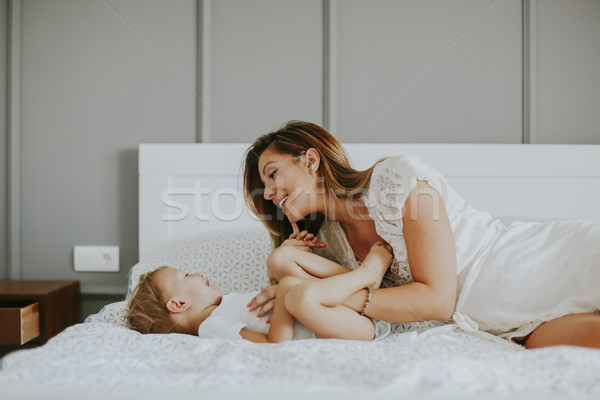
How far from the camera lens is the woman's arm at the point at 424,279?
1.00 meters

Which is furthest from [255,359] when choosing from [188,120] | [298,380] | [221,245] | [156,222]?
[188,120]

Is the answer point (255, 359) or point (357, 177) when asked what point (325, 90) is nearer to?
point (357, 177)

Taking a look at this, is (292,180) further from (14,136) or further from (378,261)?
(14,136)

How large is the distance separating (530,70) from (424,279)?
1346 millimetres

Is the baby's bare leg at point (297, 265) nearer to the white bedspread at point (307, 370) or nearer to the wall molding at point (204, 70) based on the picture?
the white bedspread at point (307, 370)

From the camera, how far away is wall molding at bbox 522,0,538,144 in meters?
1.84

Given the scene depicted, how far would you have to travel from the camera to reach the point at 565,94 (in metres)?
1.88

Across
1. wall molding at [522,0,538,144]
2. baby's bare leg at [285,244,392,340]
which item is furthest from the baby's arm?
wall molding at [522,0,538,144]

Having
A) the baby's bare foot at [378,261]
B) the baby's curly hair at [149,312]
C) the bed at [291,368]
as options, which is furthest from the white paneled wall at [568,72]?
the baby's curly hair at [149,312]

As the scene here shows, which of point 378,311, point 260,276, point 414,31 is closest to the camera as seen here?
point 378,311

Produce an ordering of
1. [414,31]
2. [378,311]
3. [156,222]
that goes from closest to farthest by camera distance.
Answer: [378,311]
[156,222]
[414,31]

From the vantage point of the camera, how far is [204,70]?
1.83 meters

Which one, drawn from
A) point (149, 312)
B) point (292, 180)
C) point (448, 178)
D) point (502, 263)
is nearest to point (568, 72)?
point (448, 178)

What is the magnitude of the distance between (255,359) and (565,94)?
6.20 feet
